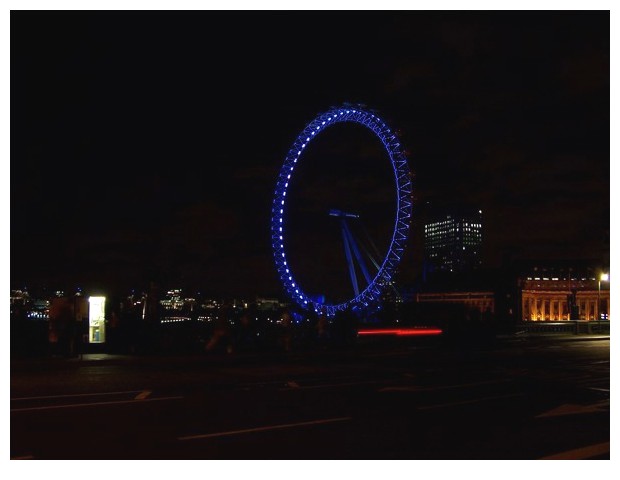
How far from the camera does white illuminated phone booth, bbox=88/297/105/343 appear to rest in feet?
88.4

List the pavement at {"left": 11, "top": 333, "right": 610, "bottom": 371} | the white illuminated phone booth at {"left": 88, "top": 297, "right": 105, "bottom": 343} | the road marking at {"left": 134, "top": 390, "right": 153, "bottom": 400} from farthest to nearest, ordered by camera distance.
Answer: the white illuminated phone booth at {"left": 88, "top": 297, "right": 105, "bottom": 343}
the pavement at {"left": 11, "top": 333, "right": 610, "bottom": 371}
the road marking at {"left": 134, "top": 390, "right": 153, "bottom": 400}

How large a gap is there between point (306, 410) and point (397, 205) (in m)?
32.2

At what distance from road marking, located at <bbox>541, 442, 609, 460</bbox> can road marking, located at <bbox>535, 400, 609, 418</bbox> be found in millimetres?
2695

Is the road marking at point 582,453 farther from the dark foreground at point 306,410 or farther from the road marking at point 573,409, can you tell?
the road marking at point 573,409

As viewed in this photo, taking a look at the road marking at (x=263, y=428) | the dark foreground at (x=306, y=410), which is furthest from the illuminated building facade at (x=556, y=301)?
the road marking at (x=263, y=428)

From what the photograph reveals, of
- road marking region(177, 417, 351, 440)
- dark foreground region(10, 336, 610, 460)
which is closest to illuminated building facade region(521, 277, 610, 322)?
dark foreground region(10, 336, 610, 460)

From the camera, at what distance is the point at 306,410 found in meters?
14.0

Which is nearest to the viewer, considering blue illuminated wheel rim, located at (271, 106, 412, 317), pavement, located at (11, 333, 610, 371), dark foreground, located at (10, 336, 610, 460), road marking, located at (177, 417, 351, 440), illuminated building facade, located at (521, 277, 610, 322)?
dark foreground, located at (10, 336, 610, 460)

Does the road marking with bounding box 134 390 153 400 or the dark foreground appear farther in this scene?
the road marking with bounding box 134 390 153 400

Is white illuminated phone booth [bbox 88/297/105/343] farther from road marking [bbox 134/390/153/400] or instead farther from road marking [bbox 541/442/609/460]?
road marking [bbox 541/442/609/460]

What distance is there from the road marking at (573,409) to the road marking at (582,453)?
2695 mm

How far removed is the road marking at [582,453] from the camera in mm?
9891

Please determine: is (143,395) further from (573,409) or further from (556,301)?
(556,301)
